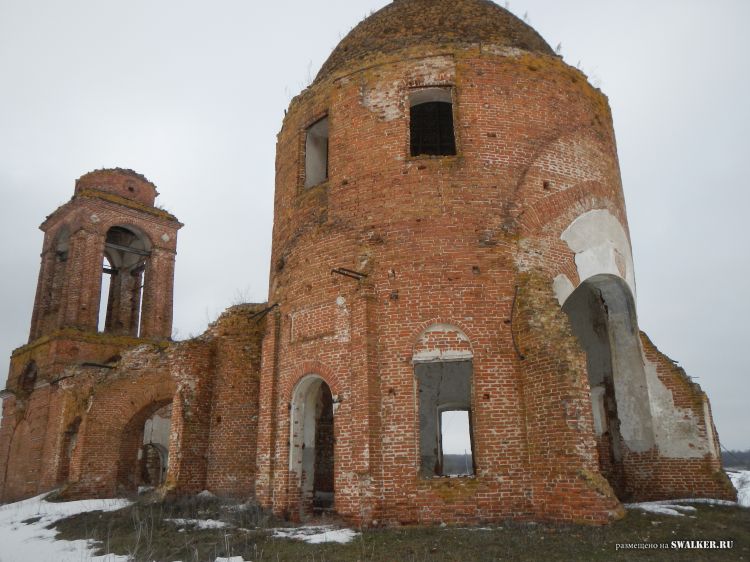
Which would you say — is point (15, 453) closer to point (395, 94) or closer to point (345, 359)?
point (345, 359)

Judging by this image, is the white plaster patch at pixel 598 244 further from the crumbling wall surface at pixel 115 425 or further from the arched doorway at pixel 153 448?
the arched doorway at pixel 153 448

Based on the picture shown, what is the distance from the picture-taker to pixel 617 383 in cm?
1201

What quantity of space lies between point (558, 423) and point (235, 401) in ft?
23.5

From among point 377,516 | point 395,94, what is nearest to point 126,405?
point 377,516

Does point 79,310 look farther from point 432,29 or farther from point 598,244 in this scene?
point 598,244

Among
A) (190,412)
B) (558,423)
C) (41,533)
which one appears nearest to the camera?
(558,423)

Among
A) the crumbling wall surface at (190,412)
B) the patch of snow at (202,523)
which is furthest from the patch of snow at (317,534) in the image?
the crumbling wall surface at (190,412)

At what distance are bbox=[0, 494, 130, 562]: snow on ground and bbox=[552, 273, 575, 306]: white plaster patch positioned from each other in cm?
730

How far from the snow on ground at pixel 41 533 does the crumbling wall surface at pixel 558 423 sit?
5.55m

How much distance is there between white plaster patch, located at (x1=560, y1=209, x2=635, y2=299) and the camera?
10.8 metres

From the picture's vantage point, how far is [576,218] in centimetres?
1084

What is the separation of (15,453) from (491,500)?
18.1 meters

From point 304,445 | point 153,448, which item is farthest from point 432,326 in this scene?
point 153,448

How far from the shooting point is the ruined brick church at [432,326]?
898 centimetres
